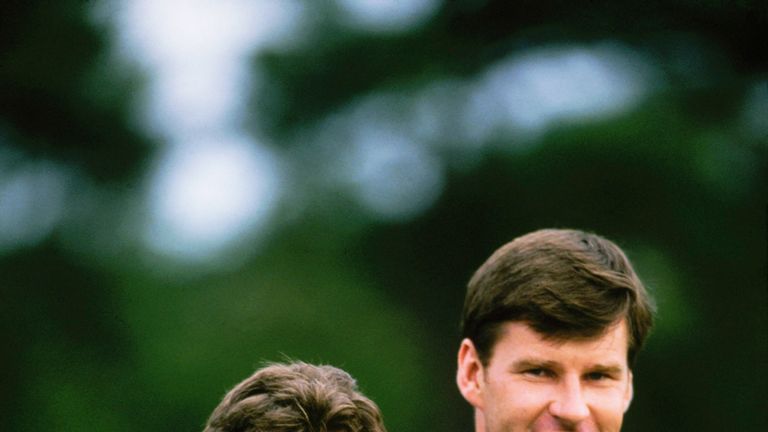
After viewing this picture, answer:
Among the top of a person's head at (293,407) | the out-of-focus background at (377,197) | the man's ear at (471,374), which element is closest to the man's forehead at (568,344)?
the man's ear at (471,374)

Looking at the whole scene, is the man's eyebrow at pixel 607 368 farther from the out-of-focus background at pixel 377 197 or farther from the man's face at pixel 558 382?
the out-of-focus background at pixel 377 197

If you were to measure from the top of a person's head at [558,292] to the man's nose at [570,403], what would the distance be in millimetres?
137

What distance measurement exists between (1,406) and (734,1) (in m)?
8.87

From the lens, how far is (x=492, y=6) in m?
13.6

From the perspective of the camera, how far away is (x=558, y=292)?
135 inches

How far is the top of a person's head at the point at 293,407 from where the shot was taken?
2.89m

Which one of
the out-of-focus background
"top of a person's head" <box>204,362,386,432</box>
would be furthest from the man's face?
the out-of-focus background

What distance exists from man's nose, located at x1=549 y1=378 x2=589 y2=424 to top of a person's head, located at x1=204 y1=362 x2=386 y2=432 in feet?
1.84

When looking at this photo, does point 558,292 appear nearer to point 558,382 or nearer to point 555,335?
point 555,335

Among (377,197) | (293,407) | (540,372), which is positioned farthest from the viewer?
(377,197)

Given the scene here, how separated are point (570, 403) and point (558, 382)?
3.5 inches

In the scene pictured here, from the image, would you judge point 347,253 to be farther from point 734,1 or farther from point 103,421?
point 734,1

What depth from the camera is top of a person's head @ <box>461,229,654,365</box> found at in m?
3.41

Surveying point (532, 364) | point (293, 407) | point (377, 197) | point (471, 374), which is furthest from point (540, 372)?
point (377, 197)
